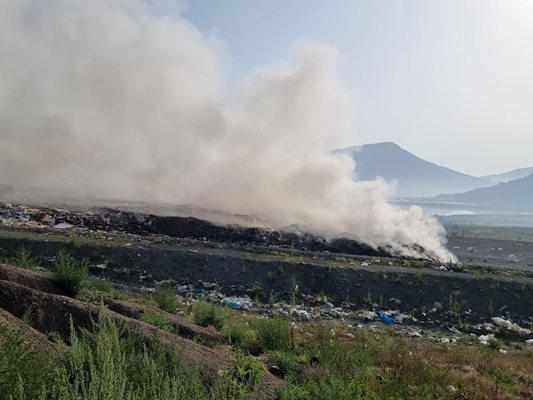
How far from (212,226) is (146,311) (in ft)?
63.0

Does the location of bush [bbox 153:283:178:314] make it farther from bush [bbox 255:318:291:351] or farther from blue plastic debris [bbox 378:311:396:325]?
blue plastic debris [bbox 378:311:396:325]

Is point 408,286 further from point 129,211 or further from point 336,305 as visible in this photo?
point 129,211

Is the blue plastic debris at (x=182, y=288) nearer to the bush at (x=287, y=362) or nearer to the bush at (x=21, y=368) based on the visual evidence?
the bush at (x=287, y=362)

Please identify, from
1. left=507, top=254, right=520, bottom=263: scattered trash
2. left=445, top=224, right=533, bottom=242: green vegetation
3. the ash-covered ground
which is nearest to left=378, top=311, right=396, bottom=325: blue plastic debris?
the ash-covered ground

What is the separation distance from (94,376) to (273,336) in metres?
5.55

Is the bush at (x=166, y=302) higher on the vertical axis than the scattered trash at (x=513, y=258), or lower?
higher

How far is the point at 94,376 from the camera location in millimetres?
3514

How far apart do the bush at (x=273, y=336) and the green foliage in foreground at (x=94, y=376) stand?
3089 mm

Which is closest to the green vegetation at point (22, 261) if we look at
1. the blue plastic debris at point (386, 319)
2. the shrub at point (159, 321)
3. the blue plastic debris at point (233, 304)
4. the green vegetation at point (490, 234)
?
the shrub at point (159, 321)

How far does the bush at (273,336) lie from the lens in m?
8.59

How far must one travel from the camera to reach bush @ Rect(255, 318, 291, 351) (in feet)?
28.2

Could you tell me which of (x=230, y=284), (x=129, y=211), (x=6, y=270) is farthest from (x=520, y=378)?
(x=129, y=211)

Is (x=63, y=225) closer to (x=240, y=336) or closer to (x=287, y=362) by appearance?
(x=240, y=336)

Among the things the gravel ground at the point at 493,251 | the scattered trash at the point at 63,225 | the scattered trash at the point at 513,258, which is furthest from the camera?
the scattered trash at the point at 513,258
